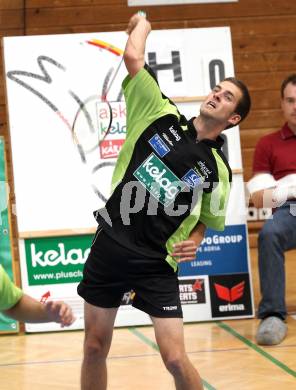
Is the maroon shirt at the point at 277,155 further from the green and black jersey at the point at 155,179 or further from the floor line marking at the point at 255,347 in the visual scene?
the green and black jersey at the point at 155,179

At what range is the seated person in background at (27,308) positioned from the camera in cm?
297

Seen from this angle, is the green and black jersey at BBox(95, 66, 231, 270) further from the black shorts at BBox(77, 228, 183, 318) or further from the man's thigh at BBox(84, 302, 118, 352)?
the man's thigh at BBox(84, 302, 118, 352)

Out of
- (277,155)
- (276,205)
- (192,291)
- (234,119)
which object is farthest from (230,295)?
(234,119)

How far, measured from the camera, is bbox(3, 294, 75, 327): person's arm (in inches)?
117

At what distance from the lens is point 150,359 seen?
543 cm

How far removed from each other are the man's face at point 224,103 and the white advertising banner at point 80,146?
5.88 ft

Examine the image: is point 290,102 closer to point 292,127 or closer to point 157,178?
point 292,127

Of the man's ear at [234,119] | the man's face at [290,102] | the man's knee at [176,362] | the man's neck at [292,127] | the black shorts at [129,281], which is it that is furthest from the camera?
the man's neck at [292,127]

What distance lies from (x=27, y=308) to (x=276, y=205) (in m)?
3.36

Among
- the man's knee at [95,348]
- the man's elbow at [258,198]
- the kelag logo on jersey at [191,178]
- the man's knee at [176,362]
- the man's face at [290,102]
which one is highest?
the man's face at [290,102]

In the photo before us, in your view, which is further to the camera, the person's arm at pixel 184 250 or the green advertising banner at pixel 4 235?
the green advertising banner at pixel 4 235

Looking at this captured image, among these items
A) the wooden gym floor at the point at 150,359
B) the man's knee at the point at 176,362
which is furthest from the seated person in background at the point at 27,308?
the wooden gym floor at the point at 150,359

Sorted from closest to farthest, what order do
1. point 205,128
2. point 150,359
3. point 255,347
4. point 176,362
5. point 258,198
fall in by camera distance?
point 176,362, point 205,128, point 150,359, point 255,347, point 258,198

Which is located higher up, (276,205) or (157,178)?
(157,178)
